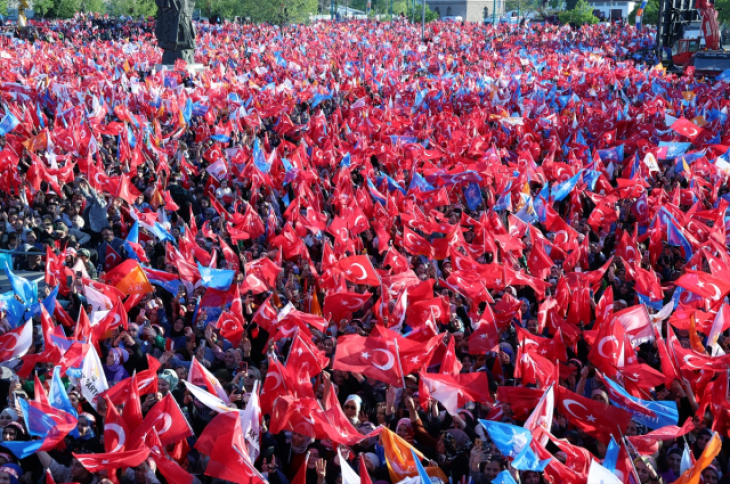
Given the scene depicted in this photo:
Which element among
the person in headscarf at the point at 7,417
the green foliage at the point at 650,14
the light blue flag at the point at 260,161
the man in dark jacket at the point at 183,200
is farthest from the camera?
the green foliage at the point at 650,14

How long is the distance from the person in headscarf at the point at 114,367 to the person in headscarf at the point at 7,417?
44.2 inches

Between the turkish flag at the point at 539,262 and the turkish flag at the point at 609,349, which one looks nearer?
the turkish flag at the point at 609,349

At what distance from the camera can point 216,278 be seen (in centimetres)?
845

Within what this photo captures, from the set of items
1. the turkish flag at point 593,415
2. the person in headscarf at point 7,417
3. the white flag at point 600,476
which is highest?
the white flag at point 600,476

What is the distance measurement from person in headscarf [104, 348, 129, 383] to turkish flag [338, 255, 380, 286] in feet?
8.86

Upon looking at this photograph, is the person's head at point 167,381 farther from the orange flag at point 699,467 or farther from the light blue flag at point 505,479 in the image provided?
the orange flag at point 699,467

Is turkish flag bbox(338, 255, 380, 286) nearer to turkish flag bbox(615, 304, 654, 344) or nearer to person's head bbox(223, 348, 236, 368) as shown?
person's head bbox(223, 348, 236, 368)

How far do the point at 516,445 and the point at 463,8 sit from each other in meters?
92.1

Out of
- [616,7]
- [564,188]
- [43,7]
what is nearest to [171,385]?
[564,188]

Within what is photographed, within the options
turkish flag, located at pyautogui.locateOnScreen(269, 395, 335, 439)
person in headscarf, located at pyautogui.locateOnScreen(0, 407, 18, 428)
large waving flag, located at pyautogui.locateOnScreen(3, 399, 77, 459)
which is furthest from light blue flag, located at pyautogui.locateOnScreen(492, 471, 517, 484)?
person in headscarf, located at pyautogui.locateOnScreen(0, 407, 18, 428)

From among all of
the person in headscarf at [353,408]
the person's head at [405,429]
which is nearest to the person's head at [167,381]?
the person in headscarf at [353,408]

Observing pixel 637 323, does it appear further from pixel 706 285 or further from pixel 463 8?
pixel 463 8

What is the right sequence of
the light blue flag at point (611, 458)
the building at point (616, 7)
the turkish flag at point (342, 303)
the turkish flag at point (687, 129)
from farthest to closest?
the building at point (616, 7) < the turkish flag at point (687, 129) < the turkish flag at point (342, 303) < the light blue flag at point (611, 458)

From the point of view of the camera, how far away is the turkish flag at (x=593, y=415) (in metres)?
5.70
